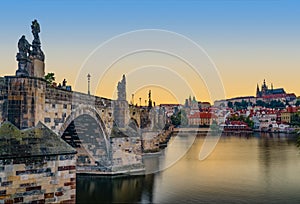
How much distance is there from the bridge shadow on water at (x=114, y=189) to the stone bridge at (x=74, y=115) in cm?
132

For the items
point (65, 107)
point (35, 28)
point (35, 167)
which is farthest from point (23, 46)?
point (65, 107)

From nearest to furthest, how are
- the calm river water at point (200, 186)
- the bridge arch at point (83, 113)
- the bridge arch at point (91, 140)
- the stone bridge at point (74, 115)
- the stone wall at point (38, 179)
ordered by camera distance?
the stone wall at point (38, 179), the stone bridge at point (74, 115), the bridge arch at point (83, 113), the calm river water at point (200, 186), the bridge arch at point (91, 140)

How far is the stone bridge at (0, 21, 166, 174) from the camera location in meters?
12.0

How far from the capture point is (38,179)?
11.0 m

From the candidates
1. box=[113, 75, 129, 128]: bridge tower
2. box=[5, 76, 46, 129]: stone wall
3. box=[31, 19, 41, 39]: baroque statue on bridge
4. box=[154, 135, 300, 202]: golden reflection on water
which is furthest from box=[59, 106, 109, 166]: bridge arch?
box=[5, 76, 46, 129]: stone wall

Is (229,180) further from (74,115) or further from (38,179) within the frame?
(38,179)

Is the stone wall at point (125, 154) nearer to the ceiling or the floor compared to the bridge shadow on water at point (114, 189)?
nearer to the ceiling

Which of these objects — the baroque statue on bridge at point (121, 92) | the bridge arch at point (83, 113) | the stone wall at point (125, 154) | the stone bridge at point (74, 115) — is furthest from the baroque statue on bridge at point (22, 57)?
the baroque statue on bridge at point (121, 92)

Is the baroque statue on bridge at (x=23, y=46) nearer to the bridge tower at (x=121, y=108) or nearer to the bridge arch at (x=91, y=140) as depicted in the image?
the bridge arch at (x=91, y=140)

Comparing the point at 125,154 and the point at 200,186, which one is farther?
the point at 125,154

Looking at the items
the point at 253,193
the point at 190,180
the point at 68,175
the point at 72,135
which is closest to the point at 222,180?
the point at 190,180

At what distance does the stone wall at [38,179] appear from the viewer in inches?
407

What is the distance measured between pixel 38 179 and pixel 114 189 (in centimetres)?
872

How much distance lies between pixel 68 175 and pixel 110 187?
317 inches
